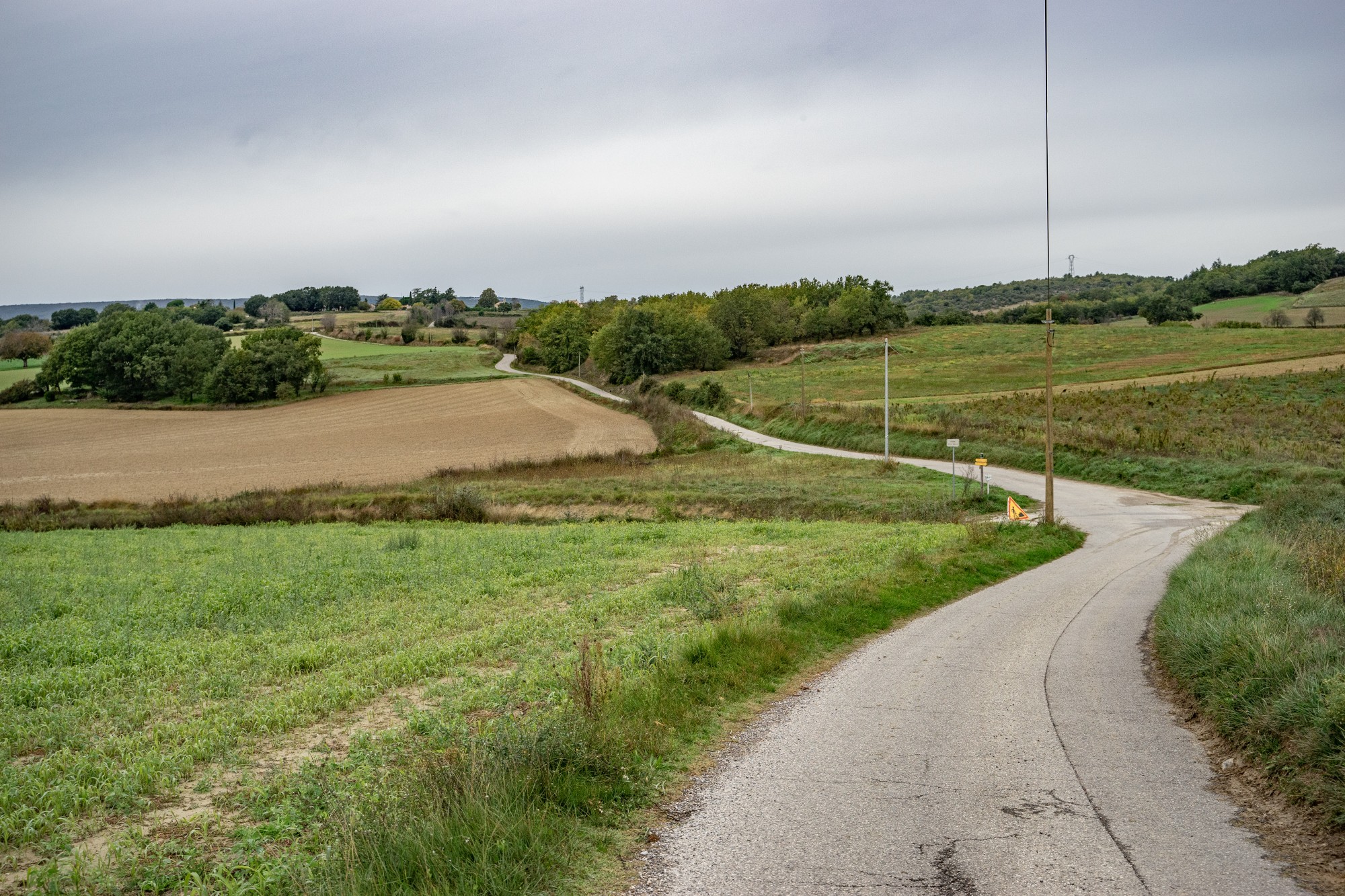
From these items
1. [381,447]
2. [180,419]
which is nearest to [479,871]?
[381,447]

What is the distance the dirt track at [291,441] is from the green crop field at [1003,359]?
76.7 feet

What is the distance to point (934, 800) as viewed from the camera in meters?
7.53

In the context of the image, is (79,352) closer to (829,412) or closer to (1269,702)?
(829,412)

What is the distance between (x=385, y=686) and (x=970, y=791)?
6828mm

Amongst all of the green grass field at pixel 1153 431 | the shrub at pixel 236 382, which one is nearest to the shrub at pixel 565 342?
the shrub at pixel 236 382

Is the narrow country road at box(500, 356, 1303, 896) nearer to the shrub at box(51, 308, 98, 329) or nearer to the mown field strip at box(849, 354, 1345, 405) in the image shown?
the mown field strip at box(849, 354, 1345, 405)

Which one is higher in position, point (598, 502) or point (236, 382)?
point (236, 382)

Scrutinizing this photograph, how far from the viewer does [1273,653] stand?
964 cm

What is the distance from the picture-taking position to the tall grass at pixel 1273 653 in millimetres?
7613

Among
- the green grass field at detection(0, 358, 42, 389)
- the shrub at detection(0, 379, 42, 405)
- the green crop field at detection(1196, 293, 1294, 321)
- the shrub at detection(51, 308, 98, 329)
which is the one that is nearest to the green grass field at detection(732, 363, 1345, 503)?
the shrub at detection(0, 379, 42, 405)

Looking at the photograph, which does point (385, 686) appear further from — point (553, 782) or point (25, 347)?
point (25, 347)

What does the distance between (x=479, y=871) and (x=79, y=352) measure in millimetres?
98688

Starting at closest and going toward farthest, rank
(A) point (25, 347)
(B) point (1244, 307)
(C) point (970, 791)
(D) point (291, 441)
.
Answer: (C) point (970, 791), (D) point (291, 441), (A) point (25, 347), (B) point (1244, 307)

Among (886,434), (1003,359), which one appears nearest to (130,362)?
(886,434)
